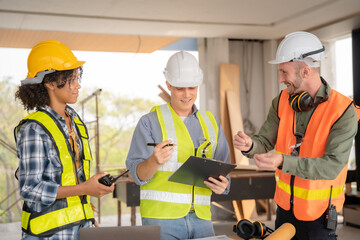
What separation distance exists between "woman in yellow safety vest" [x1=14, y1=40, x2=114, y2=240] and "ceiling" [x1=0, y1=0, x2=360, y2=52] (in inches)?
139

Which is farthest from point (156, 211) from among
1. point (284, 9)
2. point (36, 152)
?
point (284, 9)

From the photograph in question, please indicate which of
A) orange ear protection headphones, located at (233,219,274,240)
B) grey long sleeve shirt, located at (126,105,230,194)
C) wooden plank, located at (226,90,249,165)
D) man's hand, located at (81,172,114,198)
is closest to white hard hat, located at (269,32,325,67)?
grey long sleeve shirt, located at (126,105,230,194)

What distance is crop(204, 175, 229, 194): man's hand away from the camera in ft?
7.79

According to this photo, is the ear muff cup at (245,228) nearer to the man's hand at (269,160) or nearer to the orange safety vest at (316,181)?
the man's hand at (269,160)

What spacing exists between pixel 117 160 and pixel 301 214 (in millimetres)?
13048

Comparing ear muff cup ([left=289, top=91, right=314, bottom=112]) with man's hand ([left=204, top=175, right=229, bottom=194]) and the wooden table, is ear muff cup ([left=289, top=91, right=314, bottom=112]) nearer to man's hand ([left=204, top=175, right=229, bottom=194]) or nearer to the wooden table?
man's hand ([left=204, top=175, right=229, bottom=194])

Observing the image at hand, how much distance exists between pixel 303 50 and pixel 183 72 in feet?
2.14

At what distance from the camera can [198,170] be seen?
2240 mm

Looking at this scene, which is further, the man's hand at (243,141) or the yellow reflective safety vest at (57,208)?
the man's hand at (243,141)

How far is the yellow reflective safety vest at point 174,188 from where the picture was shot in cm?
239

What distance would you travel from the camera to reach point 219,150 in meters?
2.57

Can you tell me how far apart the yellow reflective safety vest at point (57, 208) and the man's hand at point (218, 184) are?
633 mm

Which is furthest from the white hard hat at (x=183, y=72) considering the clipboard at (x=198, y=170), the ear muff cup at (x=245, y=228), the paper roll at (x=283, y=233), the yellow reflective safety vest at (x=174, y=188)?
the paper roll at (x=283, y=233)

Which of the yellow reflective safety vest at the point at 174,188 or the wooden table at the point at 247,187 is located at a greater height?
the yellow reflective safety vest at the point at 174,188
